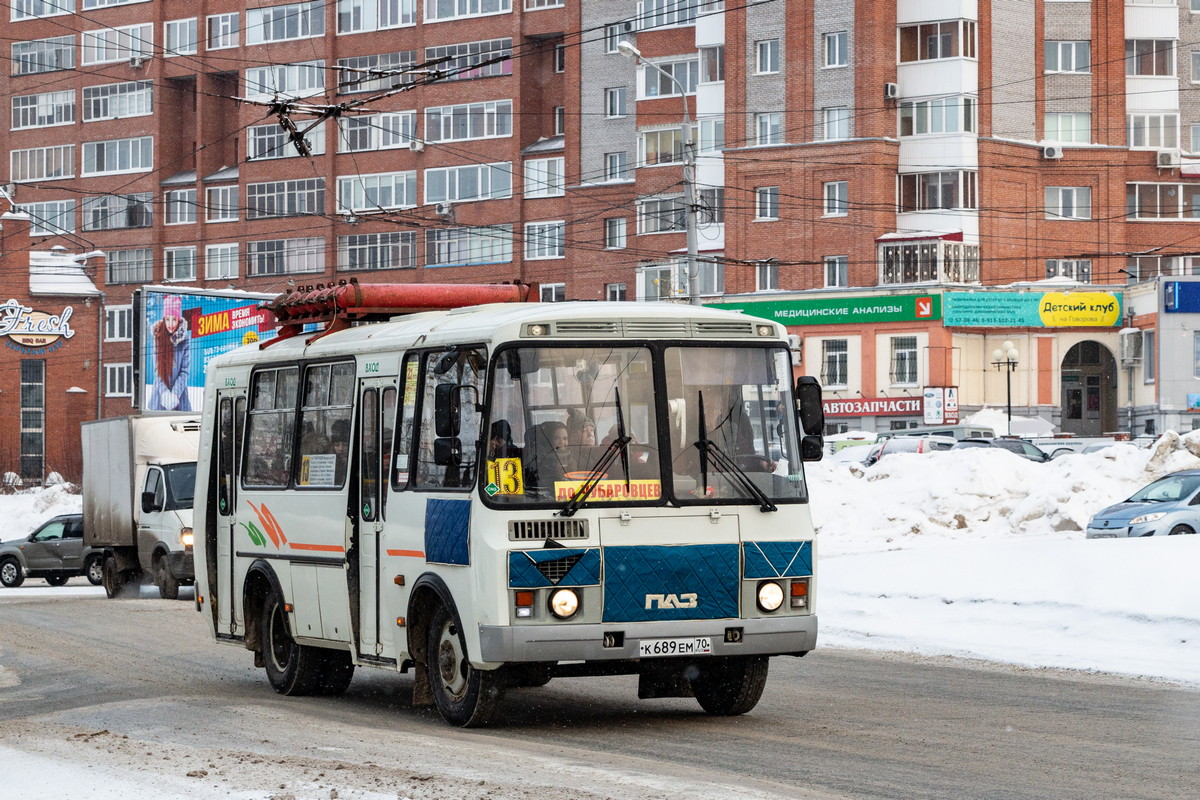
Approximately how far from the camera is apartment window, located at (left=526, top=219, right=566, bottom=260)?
3091 inches

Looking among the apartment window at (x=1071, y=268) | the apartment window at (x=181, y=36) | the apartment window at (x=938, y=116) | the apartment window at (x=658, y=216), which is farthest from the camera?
the apartment window at (x=181, y=36)

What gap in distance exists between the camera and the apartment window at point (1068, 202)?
6762 cm

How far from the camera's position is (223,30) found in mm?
86938

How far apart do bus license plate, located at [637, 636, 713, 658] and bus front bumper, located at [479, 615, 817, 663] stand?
24mm

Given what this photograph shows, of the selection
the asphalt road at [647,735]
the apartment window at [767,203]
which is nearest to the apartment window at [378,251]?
the apartment window at [767,203]

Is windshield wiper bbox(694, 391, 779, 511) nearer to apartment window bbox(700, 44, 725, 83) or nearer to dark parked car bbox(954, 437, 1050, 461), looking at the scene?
dark parked car bbox(954, 437, 1050, 461)

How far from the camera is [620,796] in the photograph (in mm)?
8203

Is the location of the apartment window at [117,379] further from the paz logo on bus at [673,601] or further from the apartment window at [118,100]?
the paz logo on bus at [673,601]

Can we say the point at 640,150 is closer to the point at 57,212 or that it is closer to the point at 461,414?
the point at 57,212

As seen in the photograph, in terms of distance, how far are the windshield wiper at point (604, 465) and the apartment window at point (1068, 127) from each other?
198 ft

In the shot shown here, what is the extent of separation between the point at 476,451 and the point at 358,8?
249 feet

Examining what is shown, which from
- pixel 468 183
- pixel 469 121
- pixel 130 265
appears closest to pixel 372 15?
pixel 469 121

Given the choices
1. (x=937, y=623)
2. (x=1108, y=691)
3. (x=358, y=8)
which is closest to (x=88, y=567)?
(x=937, y=623)

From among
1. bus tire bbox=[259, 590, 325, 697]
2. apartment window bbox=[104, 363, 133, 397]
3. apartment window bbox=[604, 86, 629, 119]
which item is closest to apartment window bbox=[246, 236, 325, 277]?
apartment window bbox=[104, 363, 133, 397]
